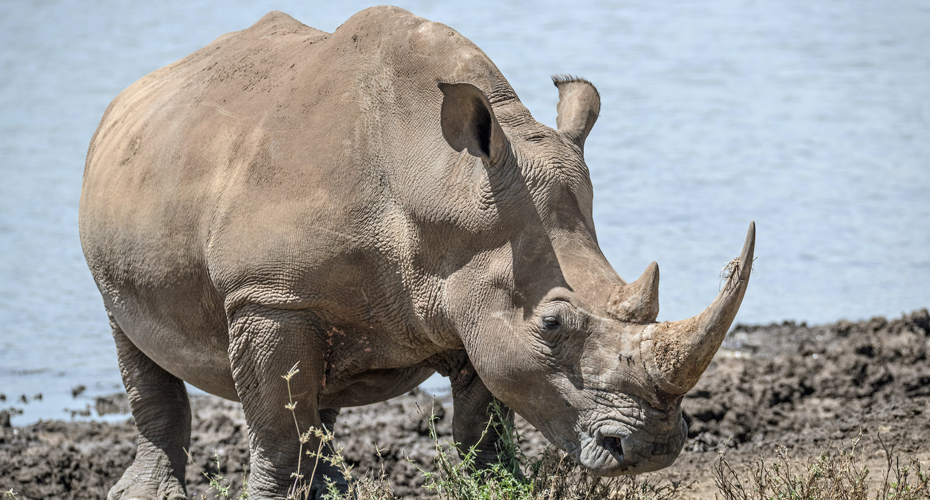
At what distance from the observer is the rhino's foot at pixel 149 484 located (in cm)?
625

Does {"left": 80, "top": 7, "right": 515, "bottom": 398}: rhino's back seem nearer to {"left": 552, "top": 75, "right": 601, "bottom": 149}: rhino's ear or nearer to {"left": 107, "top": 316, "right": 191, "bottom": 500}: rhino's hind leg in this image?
{"left": 552, "top": 75, "right": 601, "bottom": 149}: rhino's ear

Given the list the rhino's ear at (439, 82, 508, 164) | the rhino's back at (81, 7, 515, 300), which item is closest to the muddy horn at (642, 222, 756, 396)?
the rhino's ear at (439, 82, 508, 164)

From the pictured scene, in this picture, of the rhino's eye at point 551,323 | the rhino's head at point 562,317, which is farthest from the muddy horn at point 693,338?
the rhino's eye at point 551,323

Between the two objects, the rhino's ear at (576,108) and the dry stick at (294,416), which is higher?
the rhino's ear at (576,108)

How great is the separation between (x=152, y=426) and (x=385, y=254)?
2280mm

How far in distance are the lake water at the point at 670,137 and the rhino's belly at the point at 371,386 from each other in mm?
4492

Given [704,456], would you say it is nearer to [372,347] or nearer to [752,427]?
[752,427]

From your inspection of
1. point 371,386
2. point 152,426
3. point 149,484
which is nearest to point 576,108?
point 371,386

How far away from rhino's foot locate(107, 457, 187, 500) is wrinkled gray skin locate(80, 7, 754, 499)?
879mm

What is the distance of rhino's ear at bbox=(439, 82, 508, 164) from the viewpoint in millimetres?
4531

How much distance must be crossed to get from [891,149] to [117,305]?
14066mm

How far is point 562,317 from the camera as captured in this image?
4355 mm

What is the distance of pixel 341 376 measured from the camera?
513cm

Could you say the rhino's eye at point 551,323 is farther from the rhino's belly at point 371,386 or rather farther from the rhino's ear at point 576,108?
the rhino's belly at point 371,386
